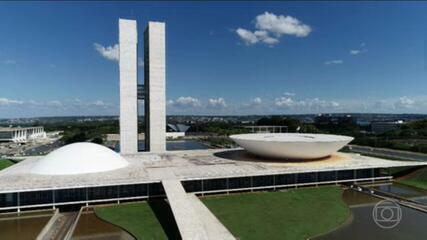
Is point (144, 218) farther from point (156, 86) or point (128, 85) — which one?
point (156, 86)

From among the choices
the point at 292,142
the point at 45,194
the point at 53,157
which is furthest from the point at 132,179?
the point at 292,142

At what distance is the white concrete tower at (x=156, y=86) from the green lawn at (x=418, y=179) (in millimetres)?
26509

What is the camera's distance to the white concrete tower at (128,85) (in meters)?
38.9

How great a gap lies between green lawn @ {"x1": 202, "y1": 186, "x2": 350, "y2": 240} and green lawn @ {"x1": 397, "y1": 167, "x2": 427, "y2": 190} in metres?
8.20

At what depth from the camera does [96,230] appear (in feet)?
59.3

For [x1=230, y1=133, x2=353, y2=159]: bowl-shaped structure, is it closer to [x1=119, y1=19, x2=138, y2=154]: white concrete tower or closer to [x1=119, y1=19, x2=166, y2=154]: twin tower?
[x1=119, y1=19, x2=166, y2=154]: twin tower

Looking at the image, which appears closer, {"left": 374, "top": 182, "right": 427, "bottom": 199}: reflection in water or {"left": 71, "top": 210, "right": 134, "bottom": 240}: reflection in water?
{"left": 71, "top": 210, "right": 134, "bottom": 240}: reflection in water

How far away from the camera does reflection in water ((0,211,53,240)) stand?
17.3 m

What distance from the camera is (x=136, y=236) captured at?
54.7 ft

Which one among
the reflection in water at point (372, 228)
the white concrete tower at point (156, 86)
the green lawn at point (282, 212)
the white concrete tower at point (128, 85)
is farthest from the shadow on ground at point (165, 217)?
the white concrete tower at point (156, 86)

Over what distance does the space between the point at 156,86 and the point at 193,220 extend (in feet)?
86.9

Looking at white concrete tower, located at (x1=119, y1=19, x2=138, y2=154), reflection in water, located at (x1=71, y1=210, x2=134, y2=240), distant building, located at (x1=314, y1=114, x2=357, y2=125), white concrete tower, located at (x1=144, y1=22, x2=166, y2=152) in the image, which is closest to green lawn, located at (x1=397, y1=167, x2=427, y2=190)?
reflection in water, located at (x1=71, y1=210, x2=134, y2=240)

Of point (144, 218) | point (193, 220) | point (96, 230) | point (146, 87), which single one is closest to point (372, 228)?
point (193, 220)

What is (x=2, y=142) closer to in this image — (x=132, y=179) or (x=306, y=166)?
(x=132, y=179)
